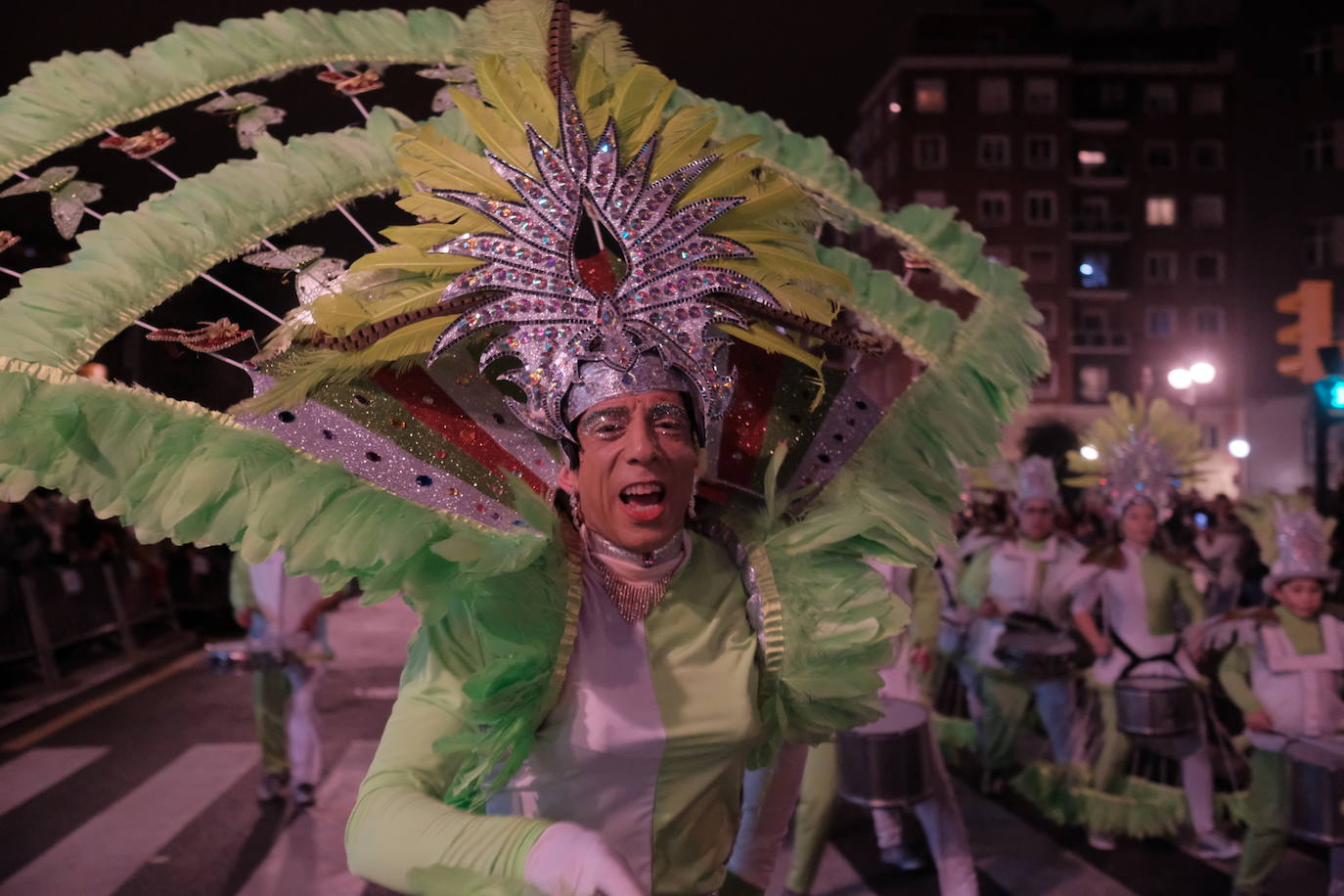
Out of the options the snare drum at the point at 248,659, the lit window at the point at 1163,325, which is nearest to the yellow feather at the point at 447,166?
the snare drum at the point at 248,659

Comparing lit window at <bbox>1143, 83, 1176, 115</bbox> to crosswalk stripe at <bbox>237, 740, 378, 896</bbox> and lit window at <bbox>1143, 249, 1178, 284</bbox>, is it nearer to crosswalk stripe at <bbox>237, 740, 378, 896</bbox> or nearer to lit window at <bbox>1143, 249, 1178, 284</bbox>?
lit window at <bbox>1143, 249, 1178, 284</bbox>

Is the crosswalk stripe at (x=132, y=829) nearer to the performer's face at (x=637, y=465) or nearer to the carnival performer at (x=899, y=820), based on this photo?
the carnival performer at (x=899, y=820)

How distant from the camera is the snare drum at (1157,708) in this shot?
6.27 metres

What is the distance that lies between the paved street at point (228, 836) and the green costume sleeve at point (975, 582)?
1282mm

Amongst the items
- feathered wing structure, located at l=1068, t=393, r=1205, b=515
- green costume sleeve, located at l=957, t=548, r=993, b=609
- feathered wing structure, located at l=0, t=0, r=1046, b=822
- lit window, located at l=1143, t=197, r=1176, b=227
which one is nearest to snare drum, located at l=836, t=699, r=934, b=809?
feathered wing structure, located at l=0, t=0, r=1046, b=822

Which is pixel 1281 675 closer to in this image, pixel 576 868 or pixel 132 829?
pixel 576 868

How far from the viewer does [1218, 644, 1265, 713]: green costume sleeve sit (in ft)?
18.8

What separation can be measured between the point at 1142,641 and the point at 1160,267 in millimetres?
48860

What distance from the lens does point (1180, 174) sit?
5212 centimetres

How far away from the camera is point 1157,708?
6266mm

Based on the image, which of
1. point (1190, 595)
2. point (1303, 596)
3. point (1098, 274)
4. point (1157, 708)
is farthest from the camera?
point (1098, 274)

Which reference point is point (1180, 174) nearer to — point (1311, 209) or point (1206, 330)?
point (1206, 330)

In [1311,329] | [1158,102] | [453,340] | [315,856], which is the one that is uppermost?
[1158,102]

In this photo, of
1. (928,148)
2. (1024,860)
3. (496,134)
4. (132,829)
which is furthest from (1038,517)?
(928,148)
